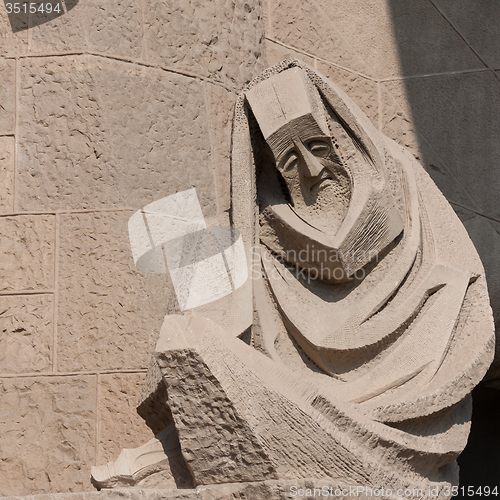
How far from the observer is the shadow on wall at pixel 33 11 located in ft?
12.1

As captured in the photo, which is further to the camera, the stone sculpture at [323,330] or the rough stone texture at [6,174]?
the rough stone texture at [6,174]

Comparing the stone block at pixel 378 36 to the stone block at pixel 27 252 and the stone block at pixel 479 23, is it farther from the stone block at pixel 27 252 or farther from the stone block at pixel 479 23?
the stone block at pixel 27 252

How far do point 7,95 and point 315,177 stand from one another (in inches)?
63.6

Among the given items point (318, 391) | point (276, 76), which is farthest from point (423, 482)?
point (276, 76)

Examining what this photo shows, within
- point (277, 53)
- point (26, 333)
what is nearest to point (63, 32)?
point (277, 53)

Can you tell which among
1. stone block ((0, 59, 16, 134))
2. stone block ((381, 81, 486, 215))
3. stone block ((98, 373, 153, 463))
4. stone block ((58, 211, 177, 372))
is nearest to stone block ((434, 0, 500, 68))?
stone block ((381, 81, 486, 215))

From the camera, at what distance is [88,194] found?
3545 millimetres

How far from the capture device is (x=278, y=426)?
7.06 ft

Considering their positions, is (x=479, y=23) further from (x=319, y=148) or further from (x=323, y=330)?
(x=323, y=330)

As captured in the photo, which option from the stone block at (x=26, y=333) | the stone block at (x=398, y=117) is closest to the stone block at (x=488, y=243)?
the stone block at (x=398, y=117)

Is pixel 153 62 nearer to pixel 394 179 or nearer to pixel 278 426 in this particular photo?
pixel 394 179

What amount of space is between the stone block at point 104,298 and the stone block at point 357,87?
1.53m

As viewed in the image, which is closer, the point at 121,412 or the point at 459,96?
the point at 121,412

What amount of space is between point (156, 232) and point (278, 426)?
1.62 m
